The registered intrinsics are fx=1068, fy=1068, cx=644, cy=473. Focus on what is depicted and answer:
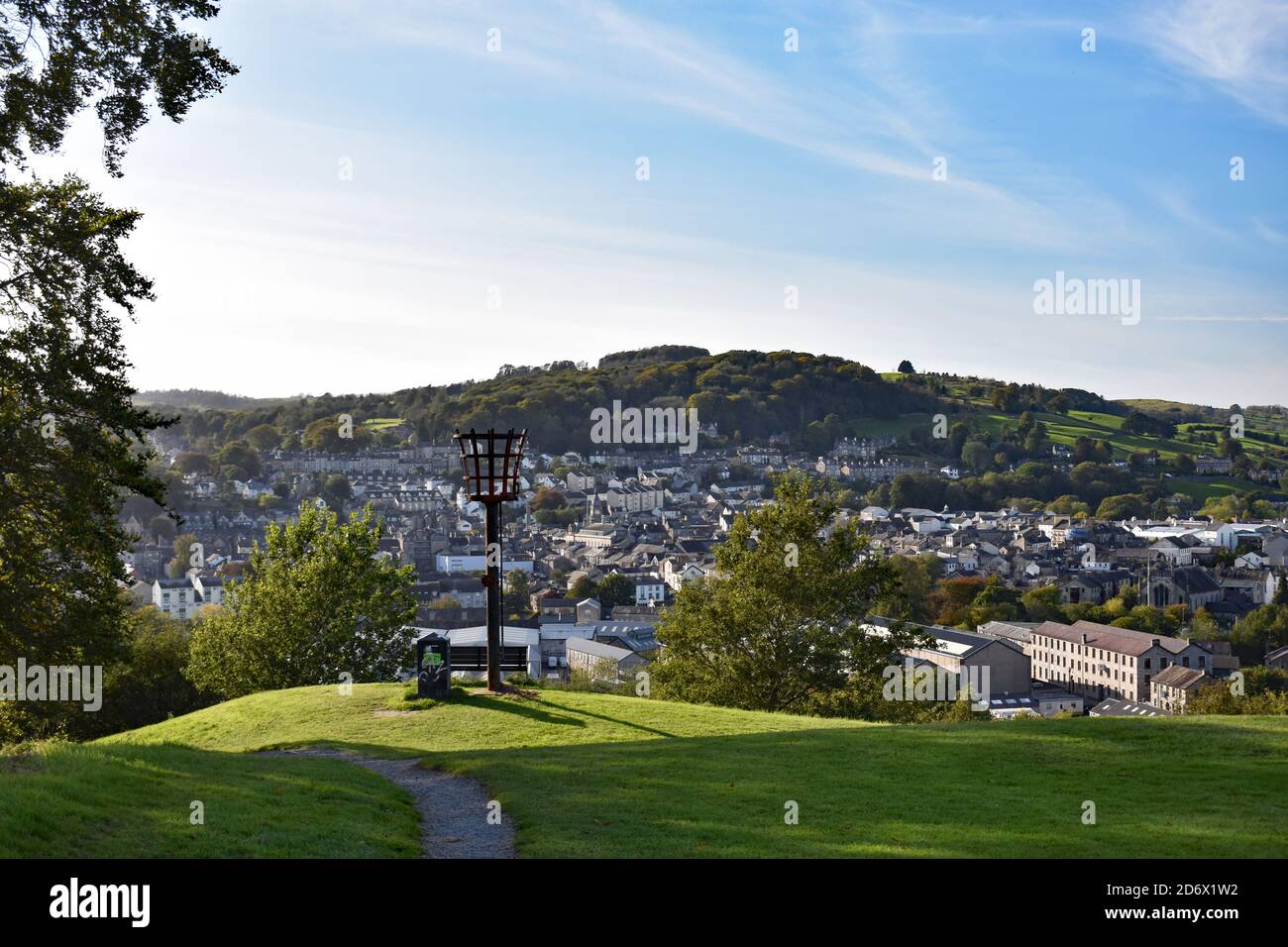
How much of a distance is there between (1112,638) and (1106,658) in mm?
2308

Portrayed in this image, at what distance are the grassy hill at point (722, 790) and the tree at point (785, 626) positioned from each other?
440 inches

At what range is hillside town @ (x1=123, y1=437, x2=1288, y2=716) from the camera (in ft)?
232

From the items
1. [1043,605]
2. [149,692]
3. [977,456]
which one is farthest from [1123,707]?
[977,456]

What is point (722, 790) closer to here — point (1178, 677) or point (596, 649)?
point (1178, 677)

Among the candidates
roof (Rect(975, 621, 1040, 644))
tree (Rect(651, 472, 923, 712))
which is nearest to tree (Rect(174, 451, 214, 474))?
roof (Rect(975, 621, 1040, 644))

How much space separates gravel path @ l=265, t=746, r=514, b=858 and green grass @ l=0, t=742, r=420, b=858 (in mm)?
237

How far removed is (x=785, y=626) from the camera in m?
31.4

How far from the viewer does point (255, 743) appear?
20.2 metres

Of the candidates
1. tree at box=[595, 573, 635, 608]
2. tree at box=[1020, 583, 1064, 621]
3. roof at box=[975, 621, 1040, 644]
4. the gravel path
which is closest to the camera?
the gravel path

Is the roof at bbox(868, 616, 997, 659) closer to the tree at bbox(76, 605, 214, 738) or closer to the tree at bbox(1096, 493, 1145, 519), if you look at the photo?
the tree at bbox(76, 605, 214, 738)

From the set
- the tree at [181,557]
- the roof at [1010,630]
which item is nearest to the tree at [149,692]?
the roof at [1010,630]

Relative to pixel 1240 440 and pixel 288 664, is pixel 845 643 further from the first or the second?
pixel 1240 440
